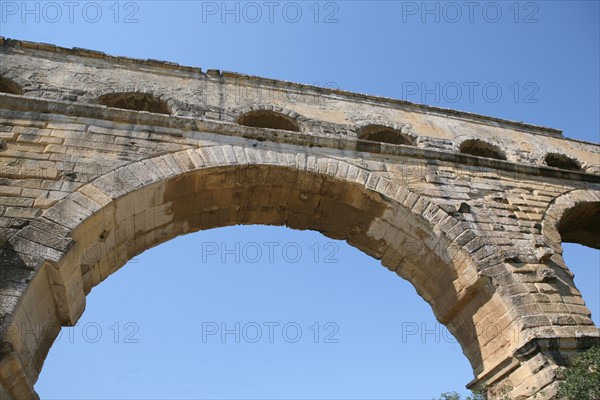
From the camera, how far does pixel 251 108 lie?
6.86 m

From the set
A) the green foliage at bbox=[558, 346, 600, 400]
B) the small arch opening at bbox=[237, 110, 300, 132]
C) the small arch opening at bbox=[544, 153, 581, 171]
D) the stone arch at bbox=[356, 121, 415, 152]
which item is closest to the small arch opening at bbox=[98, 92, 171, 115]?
the small arch opening at bbox=[237, 110, 300, 132]

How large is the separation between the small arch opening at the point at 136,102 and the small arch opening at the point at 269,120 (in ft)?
3.67

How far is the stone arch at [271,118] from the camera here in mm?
6812

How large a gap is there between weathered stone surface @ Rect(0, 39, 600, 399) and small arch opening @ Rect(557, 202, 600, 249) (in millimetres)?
34

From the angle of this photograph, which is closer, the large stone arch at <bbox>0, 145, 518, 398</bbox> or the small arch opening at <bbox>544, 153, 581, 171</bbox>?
the large stone arch at <bbox>0, 145, 518, 398</bbox>

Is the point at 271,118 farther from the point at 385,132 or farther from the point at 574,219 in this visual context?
the point at 574,219

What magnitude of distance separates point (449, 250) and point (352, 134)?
234 cm

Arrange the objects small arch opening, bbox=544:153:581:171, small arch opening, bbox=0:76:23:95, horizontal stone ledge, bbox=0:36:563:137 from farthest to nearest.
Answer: small arch opening, bbox=544:153:581:171 → horizontal stone ledge, bbox=0:36:563:137 → small arch opening, bbox=0:76:23:95

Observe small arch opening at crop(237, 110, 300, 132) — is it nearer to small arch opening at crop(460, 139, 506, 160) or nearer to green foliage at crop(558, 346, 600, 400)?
small arch opening at crop(460, 139, 506, 160)

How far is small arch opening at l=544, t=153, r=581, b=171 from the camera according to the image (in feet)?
27.0

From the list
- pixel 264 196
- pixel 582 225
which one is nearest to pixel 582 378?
pixel 264 196

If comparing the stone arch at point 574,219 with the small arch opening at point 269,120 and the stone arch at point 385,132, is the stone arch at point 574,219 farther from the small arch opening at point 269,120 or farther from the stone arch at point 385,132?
the small arch opening at point 269,120

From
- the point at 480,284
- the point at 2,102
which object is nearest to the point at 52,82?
the point at 2,102

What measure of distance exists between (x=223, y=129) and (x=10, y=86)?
2831mm
